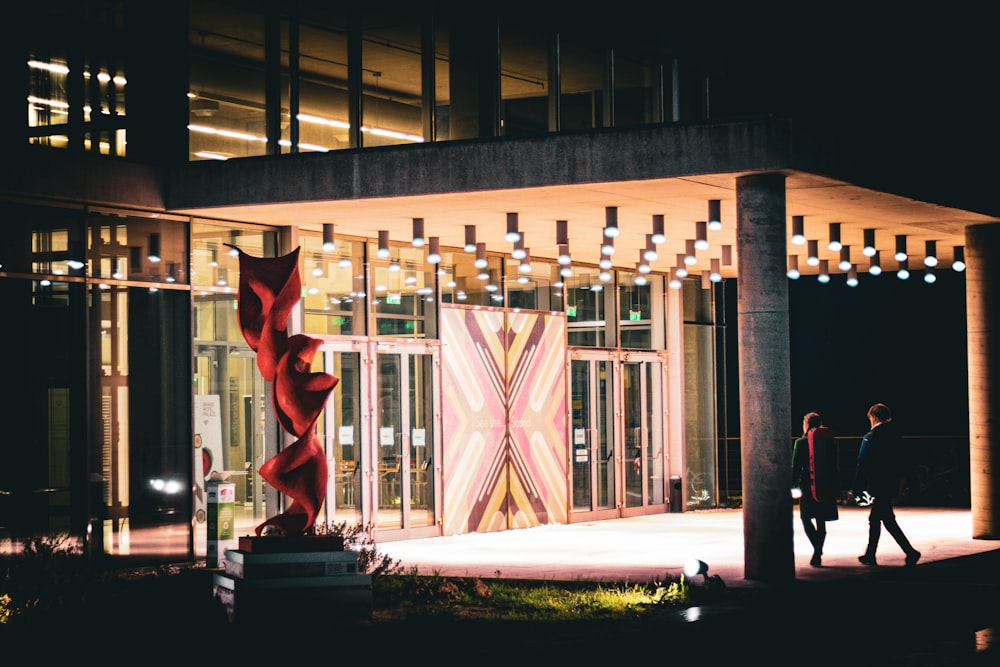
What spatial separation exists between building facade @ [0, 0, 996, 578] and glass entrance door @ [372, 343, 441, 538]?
1.7 inches

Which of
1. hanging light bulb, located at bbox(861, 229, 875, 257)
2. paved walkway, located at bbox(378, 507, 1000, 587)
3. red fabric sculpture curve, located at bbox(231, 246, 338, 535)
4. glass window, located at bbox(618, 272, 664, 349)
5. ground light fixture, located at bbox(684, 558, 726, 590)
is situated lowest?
paved walkway, located at bbox(378, 507, 1000, 587)

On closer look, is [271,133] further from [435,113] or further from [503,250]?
[503,250]

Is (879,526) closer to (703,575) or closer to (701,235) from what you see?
(703,575)

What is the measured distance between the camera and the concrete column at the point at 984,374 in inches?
793

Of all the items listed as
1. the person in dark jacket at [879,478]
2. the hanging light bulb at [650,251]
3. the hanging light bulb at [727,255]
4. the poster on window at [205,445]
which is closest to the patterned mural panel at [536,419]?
the hanging light bulb at [650,251]

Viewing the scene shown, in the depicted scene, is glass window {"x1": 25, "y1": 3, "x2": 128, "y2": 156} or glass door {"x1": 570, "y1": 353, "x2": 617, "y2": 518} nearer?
glass window {"x1": 25, "y1": 3, "x2": 128, "y2": 156}

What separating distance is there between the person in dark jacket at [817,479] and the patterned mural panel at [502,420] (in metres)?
6.54

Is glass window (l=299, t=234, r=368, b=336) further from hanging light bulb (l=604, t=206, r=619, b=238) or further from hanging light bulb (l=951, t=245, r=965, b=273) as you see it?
hanging light bulb (l=951, t=245, r=965, b=273)

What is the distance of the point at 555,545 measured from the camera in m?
20.0

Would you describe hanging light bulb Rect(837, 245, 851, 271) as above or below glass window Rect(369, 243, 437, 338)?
above

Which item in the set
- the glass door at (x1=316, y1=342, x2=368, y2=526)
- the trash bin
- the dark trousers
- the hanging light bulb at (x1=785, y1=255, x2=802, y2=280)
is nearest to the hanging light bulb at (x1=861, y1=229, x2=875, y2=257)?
the hanging light bulb at (x1=785, y1=255, x2=802, y2=280)

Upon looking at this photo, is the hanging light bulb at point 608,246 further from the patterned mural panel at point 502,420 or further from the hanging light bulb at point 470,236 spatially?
the patterned mural panel at point 502,420

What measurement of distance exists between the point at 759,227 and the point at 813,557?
12.5ft

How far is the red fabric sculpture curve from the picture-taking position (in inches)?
511
